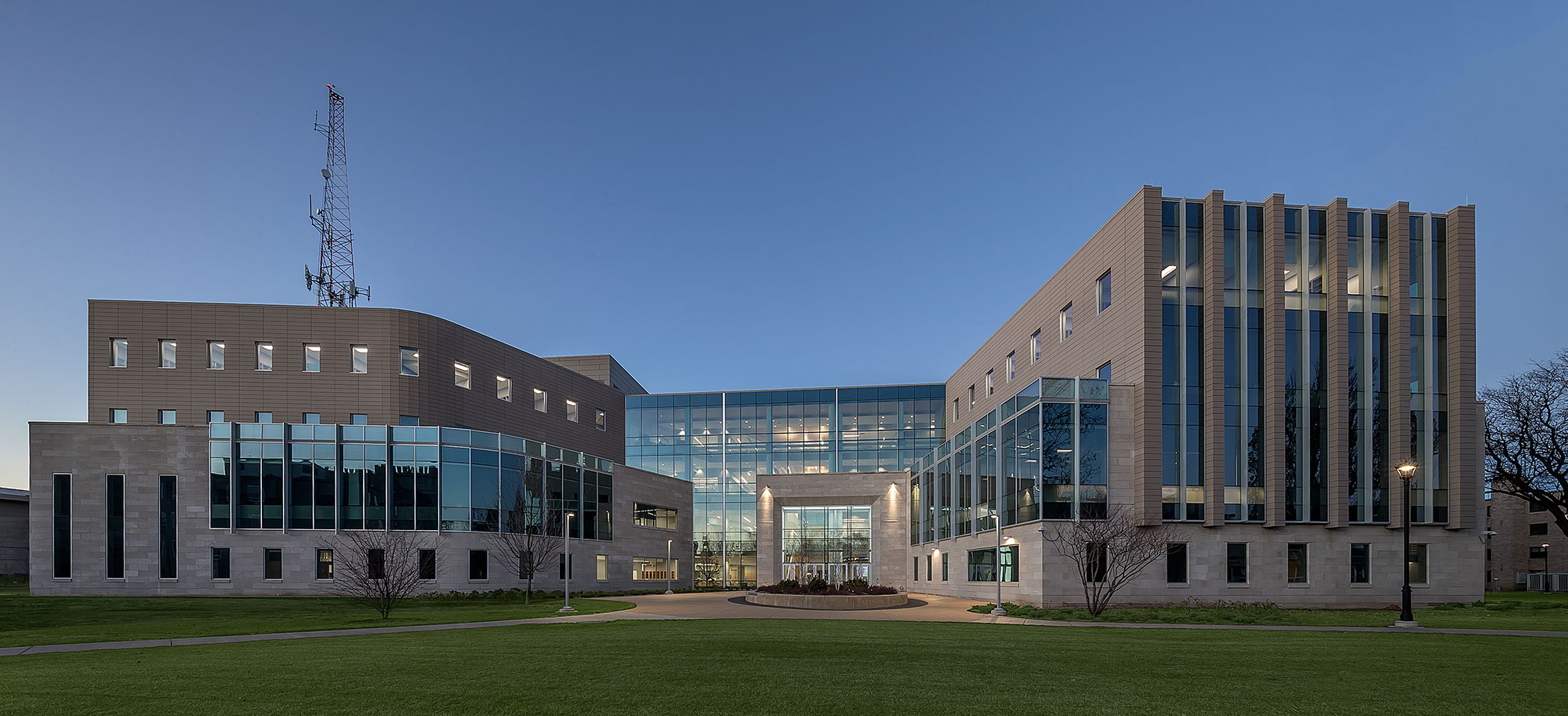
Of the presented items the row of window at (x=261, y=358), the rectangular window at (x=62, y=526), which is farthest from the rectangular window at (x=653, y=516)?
the rectangular window at (x=62, y=526)

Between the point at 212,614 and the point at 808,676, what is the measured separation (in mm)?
31464

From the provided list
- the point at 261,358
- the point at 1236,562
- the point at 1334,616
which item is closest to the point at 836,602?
the point at 1236,562

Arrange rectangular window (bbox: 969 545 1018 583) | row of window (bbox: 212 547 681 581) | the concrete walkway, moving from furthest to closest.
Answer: row of window (bbox: 212 547 681 581)
rectangular window (bbox: 969 545 1018 583)
the concrete walkway

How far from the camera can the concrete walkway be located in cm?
2167

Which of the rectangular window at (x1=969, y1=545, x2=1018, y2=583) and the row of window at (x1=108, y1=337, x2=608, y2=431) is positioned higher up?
the row of window at (x1=108, y1=337, x2=608, y2=431)

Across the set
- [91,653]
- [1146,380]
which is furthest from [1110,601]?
[91,653]

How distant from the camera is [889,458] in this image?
253 ft

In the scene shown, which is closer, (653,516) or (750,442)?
(653,516)

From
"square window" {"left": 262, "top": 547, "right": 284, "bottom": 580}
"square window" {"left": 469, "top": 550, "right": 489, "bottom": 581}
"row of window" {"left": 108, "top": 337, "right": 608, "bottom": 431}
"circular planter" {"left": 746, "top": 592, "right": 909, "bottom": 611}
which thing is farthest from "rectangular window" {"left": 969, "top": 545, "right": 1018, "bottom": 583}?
"square window" {"left": 262, "top": 547, "right": 284, "bottom": 580}

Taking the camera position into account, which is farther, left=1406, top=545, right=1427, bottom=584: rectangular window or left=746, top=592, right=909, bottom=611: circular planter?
left=1406, top=545, right=1427, bottom=584: rectangular window

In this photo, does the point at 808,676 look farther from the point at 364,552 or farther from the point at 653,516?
the point at 653,516

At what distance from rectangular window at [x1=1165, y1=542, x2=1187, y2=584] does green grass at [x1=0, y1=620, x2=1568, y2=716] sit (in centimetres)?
1618

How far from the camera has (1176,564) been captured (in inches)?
1485

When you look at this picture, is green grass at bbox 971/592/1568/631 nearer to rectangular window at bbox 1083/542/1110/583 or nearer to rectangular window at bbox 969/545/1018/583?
rectangular window at bbox 1083/542/1110/583
